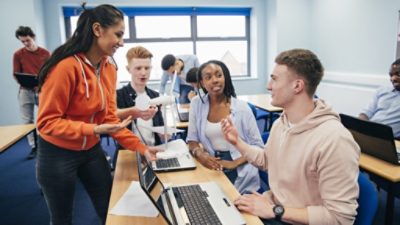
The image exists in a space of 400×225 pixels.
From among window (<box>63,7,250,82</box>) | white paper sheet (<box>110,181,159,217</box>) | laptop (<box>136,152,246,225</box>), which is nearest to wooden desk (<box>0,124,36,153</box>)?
white paper sheet (<box>110,181,159,217</box>)

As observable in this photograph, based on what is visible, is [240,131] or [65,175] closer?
[65,175]

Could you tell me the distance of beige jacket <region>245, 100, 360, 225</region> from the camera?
107 centimetres

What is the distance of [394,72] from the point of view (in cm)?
260

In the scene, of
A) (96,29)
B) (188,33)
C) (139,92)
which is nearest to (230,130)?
(96,29)

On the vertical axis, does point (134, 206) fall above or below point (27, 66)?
below

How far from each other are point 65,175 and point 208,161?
0.75 metres

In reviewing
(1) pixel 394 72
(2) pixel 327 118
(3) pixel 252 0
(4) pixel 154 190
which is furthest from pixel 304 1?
(4) pixel 154 190

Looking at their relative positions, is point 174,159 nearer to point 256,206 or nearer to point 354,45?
point 256,206

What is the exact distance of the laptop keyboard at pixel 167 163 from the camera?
1729 millimetres

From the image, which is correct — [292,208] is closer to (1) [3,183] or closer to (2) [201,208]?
(2) [201,208]

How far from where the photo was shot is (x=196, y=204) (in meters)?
A: 1.25

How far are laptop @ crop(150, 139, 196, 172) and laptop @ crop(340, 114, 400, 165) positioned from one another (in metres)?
1.09

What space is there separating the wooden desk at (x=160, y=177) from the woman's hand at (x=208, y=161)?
0.03 m

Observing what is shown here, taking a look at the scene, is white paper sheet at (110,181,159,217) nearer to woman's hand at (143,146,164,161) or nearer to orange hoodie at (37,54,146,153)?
woman's hand at (143,146,164,161)
